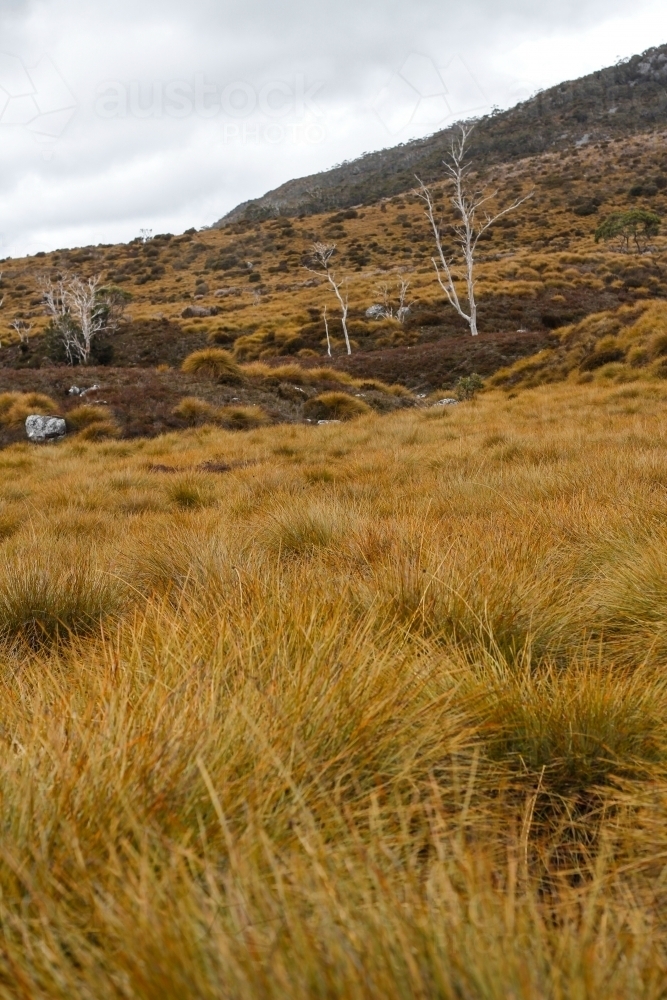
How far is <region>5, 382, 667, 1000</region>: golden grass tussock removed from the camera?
0.68 meters

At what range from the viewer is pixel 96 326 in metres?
32.2

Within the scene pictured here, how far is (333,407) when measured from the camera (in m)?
15.0

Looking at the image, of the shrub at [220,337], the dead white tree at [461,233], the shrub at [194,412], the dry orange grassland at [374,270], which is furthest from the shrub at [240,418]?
the shrub at [220,337]

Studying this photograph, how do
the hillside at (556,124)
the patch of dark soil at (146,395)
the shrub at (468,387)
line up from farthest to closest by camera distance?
the hillside at (556,124) → the shrub at (468,387) → the patch of dark soil at (146,395)

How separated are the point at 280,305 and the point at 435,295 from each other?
11.1 metres

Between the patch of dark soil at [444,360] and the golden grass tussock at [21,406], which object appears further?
the patch of dark soil at [444,360]

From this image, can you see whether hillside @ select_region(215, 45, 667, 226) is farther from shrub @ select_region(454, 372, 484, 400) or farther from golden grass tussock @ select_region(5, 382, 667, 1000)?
golden grass tussock @ select_region(5, 382, 667, 1000)

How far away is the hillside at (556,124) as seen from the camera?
89125mm

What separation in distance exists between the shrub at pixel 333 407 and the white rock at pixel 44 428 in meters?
5.74

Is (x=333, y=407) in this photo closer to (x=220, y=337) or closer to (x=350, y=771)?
(x=350, y=771)

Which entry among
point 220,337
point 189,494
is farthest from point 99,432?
point 220,337

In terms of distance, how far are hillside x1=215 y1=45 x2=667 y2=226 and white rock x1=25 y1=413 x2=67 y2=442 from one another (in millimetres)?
81450

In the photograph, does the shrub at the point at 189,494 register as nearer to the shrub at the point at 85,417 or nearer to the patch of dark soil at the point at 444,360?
the shrub at the point at 85,417

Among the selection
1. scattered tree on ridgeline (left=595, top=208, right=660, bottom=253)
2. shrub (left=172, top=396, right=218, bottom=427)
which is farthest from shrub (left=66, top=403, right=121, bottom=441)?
scattered tree on ridgeline (left=595, top=208, right=660, bottom=253)
